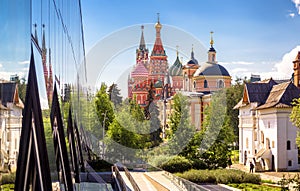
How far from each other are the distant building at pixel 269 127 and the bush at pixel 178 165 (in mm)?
8222

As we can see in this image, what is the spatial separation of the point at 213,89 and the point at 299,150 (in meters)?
16.1

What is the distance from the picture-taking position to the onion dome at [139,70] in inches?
1797

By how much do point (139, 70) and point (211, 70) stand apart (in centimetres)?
687

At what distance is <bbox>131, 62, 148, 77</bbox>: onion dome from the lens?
4565cm

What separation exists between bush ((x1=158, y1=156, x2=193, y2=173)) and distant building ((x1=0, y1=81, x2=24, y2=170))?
73.3 feet

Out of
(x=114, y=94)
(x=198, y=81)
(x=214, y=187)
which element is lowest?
(x=214, y=187)

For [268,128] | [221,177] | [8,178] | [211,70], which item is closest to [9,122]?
[8,178]

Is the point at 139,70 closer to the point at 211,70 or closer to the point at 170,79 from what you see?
the point at 170,79

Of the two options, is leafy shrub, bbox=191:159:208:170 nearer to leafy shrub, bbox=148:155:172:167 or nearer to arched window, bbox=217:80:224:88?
leafy shrub, bbox=148:155:172:167

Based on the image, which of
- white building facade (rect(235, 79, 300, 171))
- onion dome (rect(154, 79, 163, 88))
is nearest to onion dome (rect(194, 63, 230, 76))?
onion dome (rect(154, 79, 163, 88))

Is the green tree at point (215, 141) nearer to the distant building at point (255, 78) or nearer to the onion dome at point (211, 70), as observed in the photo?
the onion dome at point (211, 70)

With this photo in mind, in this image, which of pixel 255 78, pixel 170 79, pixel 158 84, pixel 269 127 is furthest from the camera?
pixel 255 78

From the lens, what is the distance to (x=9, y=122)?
4.04ft

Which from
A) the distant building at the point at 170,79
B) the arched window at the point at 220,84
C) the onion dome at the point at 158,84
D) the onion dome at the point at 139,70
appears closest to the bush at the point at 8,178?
the distant building at the point at 170,79
